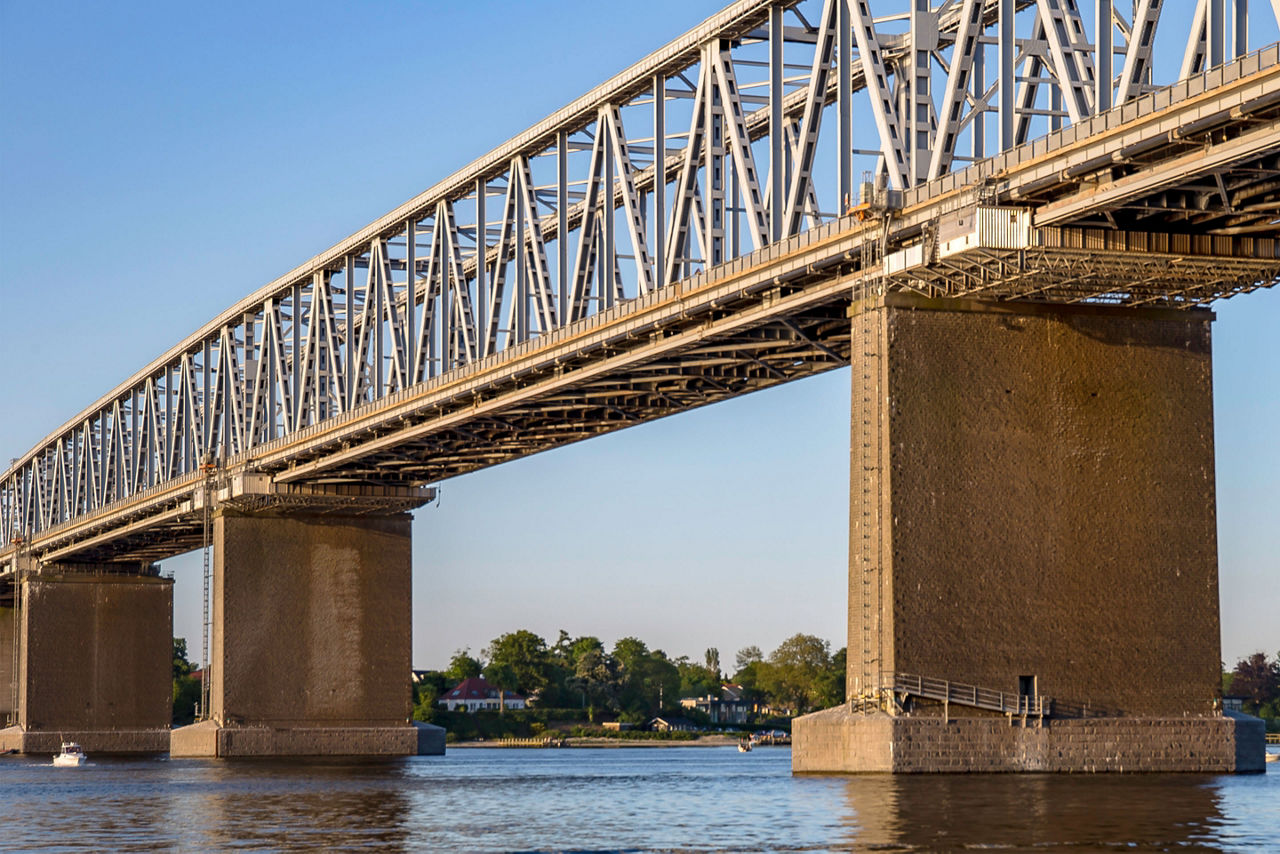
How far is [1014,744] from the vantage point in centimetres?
4628

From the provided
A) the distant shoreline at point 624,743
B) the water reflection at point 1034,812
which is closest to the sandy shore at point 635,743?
the distant shoreline at point 624,743

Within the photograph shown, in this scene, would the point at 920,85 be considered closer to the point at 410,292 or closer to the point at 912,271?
the point at 912,271

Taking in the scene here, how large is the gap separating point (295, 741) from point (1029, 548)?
46.7m

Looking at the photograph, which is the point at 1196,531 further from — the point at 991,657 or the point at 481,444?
the point at 481,444

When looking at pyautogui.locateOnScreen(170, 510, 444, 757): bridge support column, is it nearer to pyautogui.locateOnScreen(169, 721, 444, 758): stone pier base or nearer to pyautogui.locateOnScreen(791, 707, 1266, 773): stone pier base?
pyautogui.locateOnScreen(169, 721, 444, 758): stone pier base

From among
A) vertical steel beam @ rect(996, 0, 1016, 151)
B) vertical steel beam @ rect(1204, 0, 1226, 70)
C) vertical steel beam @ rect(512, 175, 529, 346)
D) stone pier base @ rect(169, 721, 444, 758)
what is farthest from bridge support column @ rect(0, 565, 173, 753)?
vertical steel beam @ rect(1204, 0, 1226, 70)

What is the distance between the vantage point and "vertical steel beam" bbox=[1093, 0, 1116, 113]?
139 feet

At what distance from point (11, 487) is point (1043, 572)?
406 ft

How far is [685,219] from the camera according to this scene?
59406mm

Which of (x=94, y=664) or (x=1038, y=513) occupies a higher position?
(x=1038, y=513)

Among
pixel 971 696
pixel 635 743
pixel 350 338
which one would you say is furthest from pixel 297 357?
pixel 635 743

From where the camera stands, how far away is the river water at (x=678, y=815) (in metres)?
34.0

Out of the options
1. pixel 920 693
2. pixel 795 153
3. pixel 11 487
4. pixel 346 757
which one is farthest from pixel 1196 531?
pixel 11 487

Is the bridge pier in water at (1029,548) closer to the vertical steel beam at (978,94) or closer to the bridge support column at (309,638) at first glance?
the vertical steel beam at (978,94)
